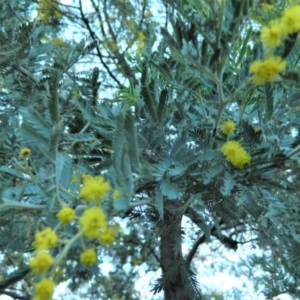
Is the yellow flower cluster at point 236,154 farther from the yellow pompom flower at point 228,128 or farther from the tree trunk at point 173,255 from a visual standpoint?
the tree trunk at point 173,255

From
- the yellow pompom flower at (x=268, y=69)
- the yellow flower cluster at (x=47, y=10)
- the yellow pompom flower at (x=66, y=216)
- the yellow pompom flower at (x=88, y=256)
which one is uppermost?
the yellow flower cluster at (x=47, y=10)

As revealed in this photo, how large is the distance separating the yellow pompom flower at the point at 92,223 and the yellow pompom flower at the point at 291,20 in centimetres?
45

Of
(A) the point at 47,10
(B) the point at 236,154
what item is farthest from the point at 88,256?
(A) the point at 47,10

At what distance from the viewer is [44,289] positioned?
2.62 feet

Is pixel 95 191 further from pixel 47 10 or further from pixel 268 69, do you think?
pixel 47 10

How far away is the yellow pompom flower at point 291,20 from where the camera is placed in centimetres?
96

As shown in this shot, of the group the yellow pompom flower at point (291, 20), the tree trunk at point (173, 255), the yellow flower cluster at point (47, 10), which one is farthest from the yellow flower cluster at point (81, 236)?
the yellow flower cluster at point (47, 10)

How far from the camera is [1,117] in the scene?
2.15 m

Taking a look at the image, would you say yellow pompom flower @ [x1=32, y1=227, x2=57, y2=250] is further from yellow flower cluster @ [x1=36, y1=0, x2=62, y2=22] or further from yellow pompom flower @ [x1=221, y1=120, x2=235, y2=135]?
yellow flower cluster @ [x1=36, y1=0, x2=62, y2=22]

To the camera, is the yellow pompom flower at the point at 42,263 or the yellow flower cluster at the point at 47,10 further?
the yellow flower cluster at the point at 47,10

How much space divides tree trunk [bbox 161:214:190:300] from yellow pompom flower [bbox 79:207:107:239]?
0.57 metres

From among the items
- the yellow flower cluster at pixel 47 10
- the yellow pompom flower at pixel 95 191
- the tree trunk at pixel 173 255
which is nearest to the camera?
the yellow pompom flower at pixel 95 191

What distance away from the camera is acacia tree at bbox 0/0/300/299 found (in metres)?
0.98

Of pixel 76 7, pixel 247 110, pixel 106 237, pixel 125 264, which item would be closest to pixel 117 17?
pixel 76 7
